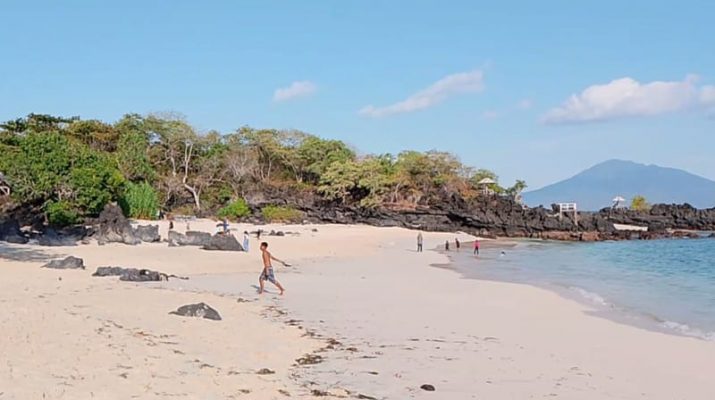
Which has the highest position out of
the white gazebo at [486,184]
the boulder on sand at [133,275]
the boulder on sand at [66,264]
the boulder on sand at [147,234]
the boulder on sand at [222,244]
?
the white gazebo at [486,184]

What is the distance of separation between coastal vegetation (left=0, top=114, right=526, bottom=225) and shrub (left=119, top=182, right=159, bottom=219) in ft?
0.25

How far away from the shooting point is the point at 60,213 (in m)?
28.1

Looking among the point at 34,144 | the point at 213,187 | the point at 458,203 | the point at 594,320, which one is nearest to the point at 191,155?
the point at 213,187

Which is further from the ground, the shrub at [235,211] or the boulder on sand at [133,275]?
the shrub at [235,211]

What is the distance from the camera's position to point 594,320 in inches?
529

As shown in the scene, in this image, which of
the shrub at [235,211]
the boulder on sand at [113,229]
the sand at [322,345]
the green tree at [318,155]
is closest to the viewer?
the sand at [322,345]

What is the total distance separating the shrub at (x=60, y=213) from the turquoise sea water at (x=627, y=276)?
15928 mm

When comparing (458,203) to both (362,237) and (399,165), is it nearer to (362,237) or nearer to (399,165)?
(399,165)

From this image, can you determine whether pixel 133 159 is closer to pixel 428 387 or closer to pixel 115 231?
pixel 115 231

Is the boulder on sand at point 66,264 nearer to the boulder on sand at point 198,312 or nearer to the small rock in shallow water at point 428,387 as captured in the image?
the boulder on sand at point 198,312

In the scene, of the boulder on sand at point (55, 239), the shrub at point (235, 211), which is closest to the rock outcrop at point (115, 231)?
the boulder on sand at point (55, 239)

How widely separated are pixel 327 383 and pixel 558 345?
4.54 metres

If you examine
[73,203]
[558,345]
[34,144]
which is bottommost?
[558,345]

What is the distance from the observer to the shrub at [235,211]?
178ft
